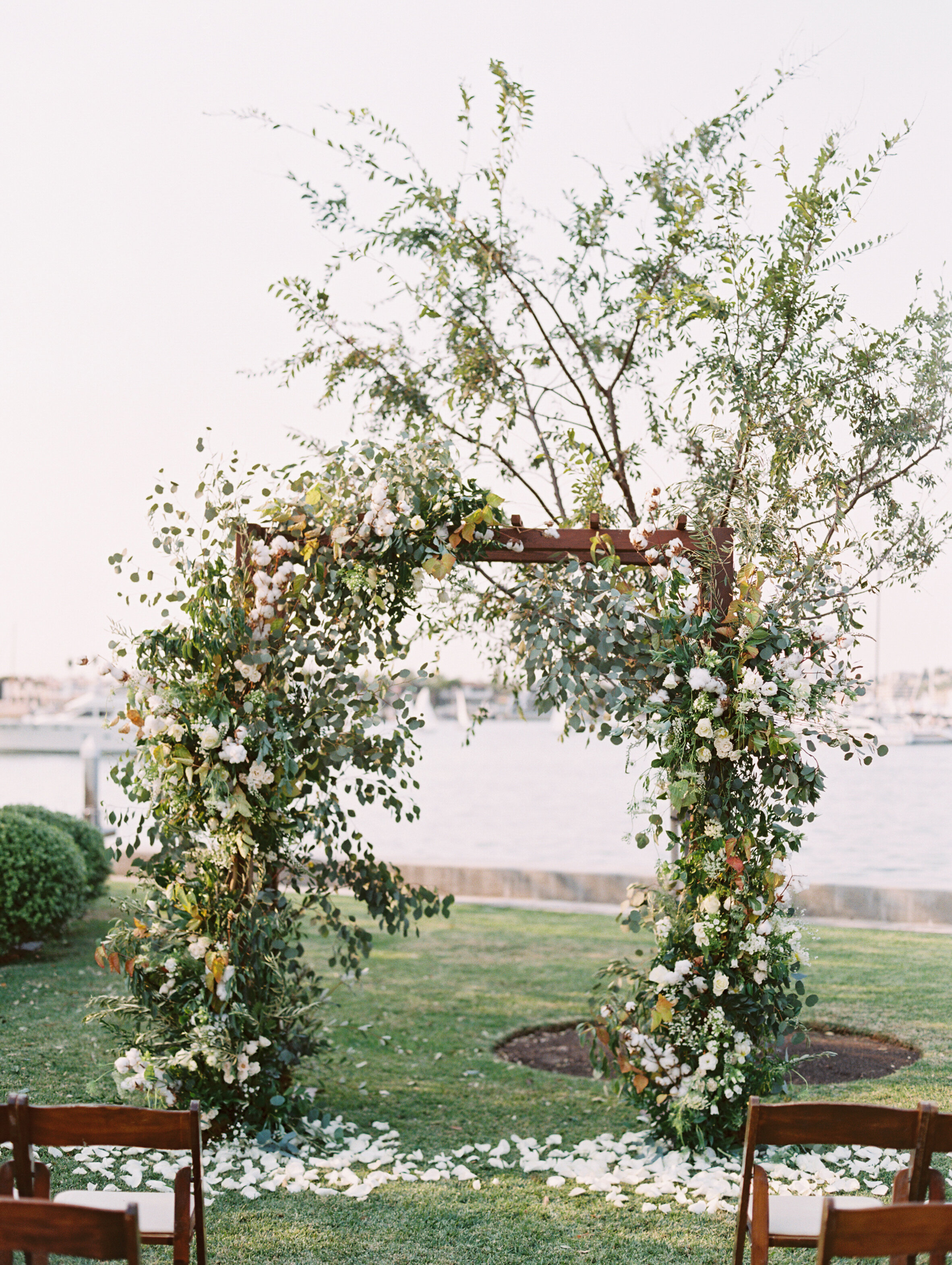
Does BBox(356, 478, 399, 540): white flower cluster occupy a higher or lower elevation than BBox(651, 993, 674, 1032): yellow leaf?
higher

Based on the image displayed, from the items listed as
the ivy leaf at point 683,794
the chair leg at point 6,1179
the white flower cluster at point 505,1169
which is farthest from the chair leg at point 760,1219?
the chair leg at point 6,1179

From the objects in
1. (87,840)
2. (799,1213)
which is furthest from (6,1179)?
(87,840)

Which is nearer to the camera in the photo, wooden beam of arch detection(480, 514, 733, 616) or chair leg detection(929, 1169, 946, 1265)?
chair leg detection(929, 1169, 946, 1265)

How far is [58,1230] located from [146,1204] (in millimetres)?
1026

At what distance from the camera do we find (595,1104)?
15.5ft

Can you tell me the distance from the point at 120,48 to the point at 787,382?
16.3 ft

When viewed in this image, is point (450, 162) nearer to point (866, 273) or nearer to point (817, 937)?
point (866, 273)

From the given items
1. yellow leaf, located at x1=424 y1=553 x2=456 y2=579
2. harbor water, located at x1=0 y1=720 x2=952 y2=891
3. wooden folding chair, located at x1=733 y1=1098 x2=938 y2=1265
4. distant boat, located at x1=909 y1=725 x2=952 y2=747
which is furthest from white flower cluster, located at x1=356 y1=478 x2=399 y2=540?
distant boat, located at x1=909 y1=725 x2=952 y2=747

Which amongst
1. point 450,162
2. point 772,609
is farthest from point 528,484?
point 772,609

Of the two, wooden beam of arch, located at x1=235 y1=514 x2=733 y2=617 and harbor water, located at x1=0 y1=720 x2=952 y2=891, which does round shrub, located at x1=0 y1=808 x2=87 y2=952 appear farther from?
wooden beam of arch, located at x1=235 y1=514 x2=733 y2=617

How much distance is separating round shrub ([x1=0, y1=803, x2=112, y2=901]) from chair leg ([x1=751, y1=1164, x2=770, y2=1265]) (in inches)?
235

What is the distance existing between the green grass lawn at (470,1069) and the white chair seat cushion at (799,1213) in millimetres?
627

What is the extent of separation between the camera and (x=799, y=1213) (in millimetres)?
2689

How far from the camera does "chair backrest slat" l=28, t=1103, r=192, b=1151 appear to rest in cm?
231
